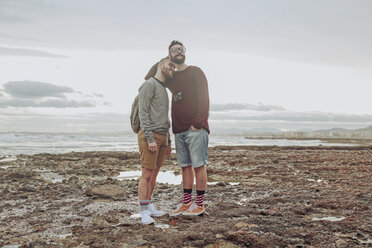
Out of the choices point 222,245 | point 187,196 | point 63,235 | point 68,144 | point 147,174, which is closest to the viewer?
point 222,245

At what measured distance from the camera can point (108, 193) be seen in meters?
6.02

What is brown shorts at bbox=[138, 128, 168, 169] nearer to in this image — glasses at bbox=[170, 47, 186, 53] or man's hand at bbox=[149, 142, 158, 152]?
man's hand at bbox=[149, 142, 158, 152]

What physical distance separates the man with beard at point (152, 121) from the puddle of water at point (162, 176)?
12.8 ft

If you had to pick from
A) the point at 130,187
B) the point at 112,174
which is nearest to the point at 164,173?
the point at 112,174

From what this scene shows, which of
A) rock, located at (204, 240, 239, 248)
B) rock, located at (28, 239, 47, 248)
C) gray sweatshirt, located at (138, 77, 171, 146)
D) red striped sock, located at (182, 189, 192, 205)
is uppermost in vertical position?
gray sweatshirt, located at (138, 77, 171, 146)

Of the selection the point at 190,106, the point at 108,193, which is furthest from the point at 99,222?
the point at 190,106

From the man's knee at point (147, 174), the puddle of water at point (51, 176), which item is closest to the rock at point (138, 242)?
the man's knee at point (147, 174)

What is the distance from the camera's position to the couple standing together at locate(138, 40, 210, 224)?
439cm

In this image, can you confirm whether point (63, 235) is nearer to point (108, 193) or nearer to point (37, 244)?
point (37, 244)

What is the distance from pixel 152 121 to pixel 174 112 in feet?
1.21

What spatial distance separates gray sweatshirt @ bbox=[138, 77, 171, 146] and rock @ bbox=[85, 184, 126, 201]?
2.15 metres

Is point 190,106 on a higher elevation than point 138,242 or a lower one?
higher

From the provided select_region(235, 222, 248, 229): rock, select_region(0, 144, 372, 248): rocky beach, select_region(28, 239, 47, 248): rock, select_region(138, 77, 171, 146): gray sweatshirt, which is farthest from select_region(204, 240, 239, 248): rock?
select_region(28, 239, 47, 248): rock

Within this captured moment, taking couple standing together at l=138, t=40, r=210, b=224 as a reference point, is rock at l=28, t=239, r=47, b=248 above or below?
below
